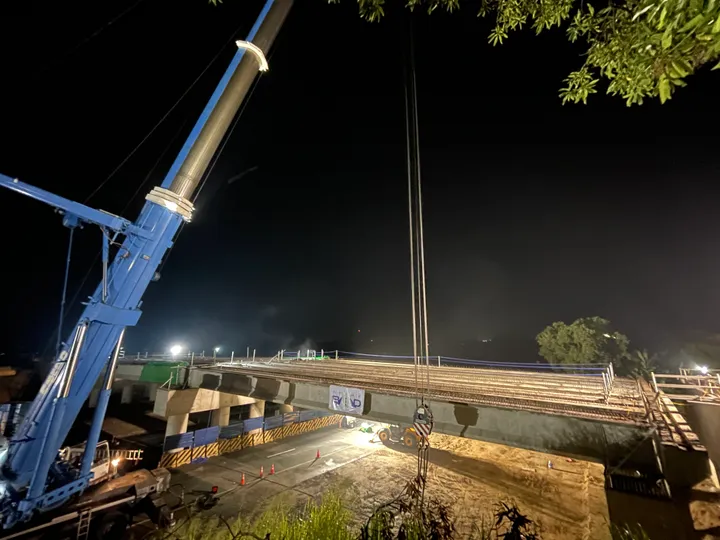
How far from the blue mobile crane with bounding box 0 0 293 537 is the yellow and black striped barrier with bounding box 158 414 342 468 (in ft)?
32.5

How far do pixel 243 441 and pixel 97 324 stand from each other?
1827 centimetres

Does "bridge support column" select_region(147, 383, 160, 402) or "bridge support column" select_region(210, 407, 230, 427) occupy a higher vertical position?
"bridge support column" select_region(147, 383, 160, 402)

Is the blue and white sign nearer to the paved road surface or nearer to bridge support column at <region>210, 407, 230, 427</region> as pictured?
the paved road surface

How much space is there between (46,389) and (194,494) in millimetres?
10651

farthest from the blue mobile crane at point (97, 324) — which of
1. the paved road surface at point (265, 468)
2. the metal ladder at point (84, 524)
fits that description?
the paved road surface at point (265, 468)

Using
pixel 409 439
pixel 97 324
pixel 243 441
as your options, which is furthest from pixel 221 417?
pixel 97 324

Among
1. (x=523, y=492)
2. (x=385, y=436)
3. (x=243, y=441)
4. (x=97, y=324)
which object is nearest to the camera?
(x=97, y=324)

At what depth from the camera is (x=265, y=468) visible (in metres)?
18.2

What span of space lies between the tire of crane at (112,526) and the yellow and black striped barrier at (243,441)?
29.5 ft

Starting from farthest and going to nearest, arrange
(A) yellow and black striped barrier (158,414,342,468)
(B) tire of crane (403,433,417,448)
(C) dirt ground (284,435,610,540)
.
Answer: (B) tire of crane (403,433,417,448), (A) yellow and black striped barrier (158,414,342,468), (C) dirt ground (284,435,610,540)

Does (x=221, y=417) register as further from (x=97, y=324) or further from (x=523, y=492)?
(x=523, y=492)

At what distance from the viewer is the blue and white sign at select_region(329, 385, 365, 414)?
1203 cm

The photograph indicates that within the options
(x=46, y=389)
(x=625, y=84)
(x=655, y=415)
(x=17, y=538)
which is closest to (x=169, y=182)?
(x=46, y=389)

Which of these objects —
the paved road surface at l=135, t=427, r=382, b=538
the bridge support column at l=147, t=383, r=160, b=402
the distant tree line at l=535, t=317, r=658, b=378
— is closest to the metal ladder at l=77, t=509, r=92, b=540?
the paved road surface at l=135, t=427, r=382, b=538
